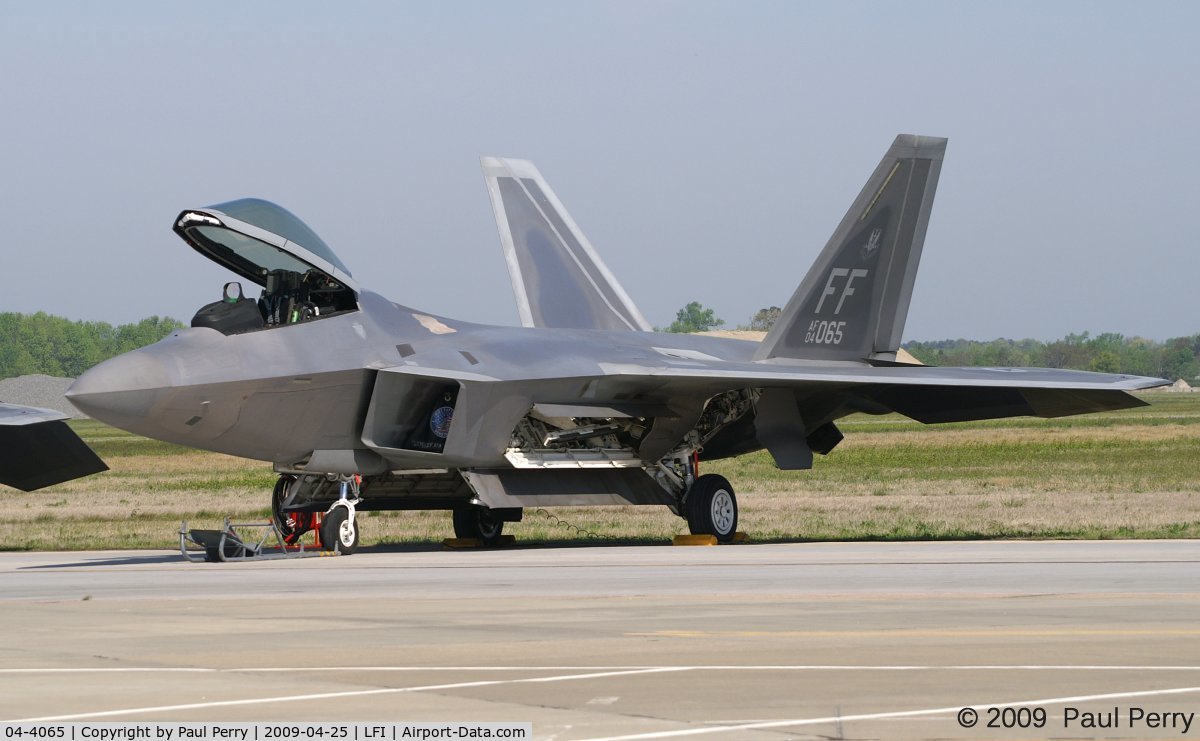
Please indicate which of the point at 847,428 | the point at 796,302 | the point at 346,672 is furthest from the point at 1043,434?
the point at 346,672

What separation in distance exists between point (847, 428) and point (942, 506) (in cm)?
4748

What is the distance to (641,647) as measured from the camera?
7641mm

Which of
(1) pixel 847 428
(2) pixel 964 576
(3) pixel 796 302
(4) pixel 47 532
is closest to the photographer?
(2) pixel 964 576

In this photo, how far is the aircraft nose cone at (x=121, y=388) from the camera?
1434cm

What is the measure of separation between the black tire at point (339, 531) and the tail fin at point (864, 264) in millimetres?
6353

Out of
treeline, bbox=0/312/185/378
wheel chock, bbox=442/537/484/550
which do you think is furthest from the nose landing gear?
treeline, bbox=0/312/185/378

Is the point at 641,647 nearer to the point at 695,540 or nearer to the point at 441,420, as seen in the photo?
the point at 441,420

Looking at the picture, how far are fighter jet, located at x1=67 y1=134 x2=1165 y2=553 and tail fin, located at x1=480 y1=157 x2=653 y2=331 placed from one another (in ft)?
9.15

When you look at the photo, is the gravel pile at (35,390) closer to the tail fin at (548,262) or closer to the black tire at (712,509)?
the tail fin at (548,262)

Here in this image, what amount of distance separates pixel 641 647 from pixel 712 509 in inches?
421

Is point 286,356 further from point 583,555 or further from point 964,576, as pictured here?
point 964,576

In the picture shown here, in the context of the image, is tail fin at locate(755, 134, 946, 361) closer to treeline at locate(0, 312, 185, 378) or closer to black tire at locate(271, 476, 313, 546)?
black tire at locate(271, 476, 313, 546)

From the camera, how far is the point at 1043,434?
5600cm

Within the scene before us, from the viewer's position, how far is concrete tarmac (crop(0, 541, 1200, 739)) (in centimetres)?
568
